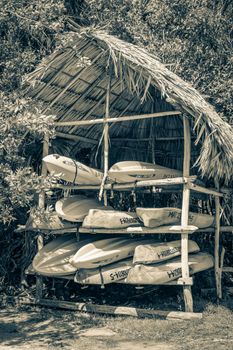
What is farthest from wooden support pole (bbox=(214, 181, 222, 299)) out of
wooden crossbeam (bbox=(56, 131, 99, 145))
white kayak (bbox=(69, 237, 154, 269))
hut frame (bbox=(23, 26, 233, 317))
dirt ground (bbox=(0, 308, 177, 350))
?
wooden crossbeam (bbox=(56, 131, 99, 145))

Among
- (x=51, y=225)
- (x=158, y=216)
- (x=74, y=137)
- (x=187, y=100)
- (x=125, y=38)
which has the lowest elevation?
(x=51, y=225)

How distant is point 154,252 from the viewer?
802 cm

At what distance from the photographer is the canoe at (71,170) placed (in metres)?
8.56

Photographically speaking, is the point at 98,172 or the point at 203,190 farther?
the point at 98,172

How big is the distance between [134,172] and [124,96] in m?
1.94

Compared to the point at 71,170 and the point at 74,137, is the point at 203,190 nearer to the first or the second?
the point at 71,170

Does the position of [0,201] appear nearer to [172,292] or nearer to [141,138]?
[172,292]

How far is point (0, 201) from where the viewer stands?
6.69 m

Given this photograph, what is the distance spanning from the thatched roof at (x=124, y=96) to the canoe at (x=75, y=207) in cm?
140

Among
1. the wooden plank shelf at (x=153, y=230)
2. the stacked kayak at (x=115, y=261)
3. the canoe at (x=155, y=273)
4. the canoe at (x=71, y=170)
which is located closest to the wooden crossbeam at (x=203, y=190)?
the wooden plank shelf at (x=153, y=230)

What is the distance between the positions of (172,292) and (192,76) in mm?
3862

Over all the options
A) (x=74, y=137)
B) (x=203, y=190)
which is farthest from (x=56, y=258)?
(x=203, y=190)

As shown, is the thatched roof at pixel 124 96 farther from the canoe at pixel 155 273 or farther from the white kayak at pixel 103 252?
the white kayak at pixel 103 252

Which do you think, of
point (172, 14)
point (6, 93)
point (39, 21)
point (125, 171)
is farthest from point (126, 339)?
point (172, 14)
